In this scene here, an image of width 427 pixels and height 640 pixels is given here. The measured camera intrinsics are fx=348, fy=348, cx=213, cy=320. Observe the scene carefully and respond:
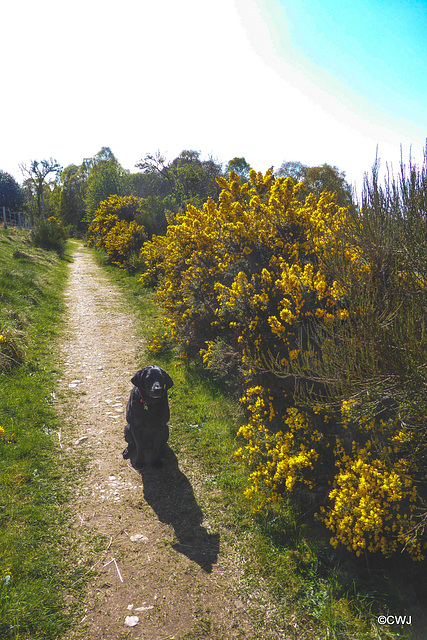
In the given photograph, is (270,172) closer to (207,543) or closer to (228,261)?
(228,261)

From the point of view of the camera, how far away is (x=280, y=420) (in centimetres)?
398

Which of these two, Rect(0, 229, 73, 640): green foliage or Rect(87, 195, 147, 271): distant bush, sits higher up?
Rect(87, 195, 147, 271): distant bush

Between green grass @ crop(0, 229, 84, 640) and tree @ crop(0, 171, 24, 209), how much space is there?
35.4 m

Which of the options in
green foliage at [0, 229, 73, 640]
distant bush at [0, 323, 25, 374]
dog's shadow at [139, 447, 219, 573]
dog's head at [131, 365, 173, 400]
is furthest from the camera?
distant bush at [0, 323, 25, 374]

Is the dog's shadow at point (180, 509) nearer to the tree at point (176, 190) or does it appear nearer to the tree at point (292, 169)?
the tree at point (176, 190)

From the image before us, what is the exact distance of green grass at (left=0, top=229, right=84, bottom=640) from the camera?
92.6 inches

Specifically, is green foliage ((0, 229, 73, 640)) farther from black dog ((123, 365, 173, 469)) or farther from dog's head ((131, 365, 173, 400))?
dog's head ((131, 365, 173, 400))

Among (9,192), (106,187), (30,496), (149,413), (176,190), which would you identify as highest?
(9,192)

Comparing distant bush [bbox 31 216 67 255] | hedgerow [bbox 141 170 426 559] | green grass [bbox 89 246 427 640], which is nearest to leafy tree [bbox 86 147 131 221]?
distant bush [bbox 31 216 67 255]

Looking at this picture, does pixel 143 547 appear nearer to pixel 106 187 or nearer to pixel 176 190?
pixel 176 190

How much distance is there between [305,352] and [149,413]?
1.78 m

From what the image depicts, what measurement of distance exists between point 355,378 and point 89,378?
4.82 metres

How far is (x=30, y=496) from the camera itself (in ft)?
11.0

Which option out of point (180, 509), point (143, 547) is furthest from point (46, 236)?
point (143, 547)
